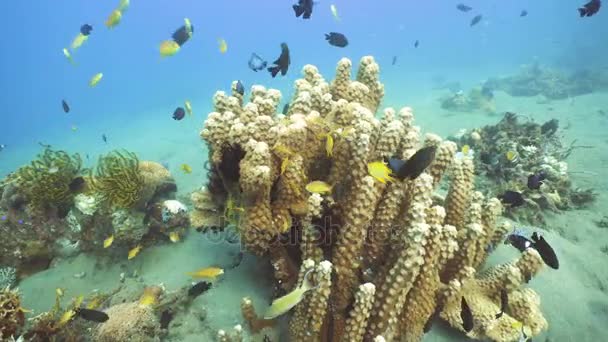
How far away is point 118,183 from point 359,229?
3.92 metres

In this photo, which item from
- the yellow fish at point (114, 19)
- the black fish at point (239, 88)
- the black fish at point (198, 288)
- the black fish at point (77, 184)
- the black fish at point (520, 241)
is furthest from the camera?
the yellow fish at point (114, 19)

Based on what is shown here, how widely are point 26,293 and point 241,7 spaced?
175m

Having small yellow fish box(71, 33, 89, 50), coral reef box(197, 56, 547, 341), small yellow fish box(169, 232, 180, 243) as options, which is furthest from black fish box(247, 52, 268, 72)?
small yellow fish box(71, 33, 89, 50)

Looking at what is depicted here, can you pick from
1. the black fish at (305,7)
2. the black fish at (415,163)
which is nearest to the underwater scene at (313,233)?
the black fish at (415,163)

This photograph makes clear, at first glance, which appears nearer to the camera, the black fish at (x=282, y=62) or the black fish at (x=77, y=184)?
the black fish at (x=282, y=62)

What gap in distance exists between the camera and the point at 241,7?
6280 inches

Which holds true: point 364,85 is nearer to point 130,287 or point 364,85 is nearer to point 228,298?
point 228,298

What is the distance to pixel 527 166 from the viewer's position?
7.36 meters

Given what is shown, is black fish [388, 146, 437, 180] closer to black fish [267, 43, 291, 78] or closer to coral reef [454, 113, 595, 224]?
black fish [267, 43, 291, 78]

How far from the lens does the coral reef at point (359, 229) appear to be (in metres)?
2.88

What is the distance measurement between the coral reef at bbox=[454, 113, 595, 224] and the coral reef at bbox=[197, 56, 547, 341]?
3035mm

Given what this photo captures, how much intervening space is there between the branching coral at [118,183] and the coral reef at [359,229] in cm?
195

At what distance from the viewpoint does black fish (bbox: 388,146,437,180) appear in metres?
2.49

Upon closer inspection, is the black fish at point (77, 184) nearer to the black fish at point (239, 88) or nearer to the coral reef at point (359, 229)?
the coral reef at point (359, 229)
